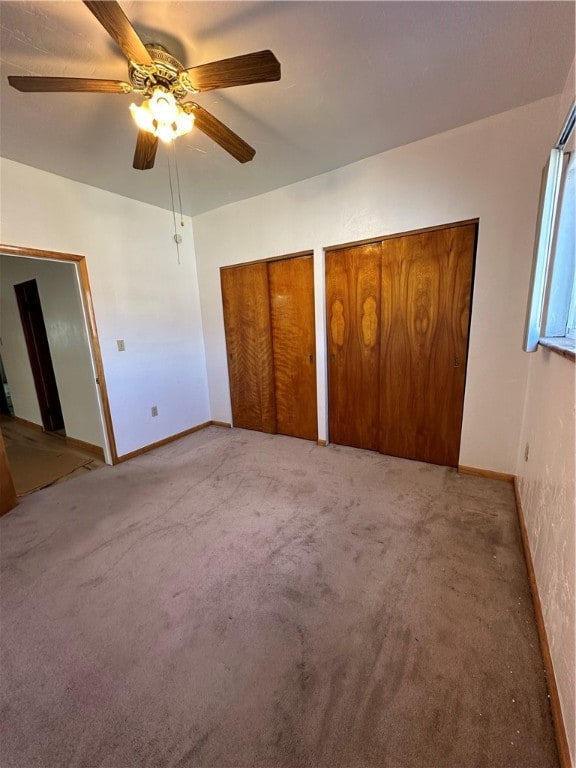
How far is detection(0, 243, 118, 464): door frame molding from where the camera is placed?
2.48 meters

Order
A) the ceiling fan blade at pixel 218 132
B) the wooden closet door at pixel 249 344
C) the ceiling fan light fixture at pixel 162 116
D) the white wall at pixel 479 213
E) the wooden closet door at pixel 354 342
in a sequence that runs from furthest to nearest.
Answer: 1. the wooden closet door at pixel 249 344
2. the wooden closet door at pixel 354 342
3. the white wall at pixel 479 213
4. the ceiling fan blade at pixel 218 132
5. the ceiling fan light fixture at pixel 162 116

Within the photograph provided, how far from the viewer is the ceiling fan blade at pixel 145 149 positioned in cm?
163

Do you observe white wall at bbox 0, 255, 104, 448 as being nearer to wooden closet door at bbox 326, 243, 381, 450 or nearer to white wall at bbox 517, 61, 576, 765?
wooden closet door at bbox 326, 243, 381, 450

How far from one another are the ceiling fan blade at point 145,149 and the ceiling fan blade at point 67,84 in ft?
0.72

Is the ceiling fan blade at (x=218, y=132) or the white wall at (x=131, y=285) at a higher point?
the ceiling fan blade at (x=218, y=132)

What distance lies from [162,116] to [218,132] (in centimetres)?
33

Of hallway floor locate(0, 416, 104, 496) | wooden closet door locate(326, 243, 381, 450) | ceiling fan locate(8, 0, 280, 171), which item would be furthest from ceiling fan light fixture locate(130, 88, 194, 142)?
hallway floor locate(0, 416, 104, 496)

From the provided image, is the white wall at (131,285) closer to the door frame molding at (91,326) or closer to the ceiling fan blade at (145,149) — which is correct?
the door frame molding at (91,326)

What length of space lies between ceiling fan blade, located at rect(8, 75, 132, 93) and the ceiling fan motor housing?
6cm

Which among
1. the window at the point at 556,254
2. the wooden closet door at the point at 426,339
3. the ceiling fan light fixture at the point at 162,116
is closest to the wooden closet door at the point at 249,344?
the wooden closet door at the point at 426,339

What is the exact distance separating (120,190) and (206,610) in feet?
11.1

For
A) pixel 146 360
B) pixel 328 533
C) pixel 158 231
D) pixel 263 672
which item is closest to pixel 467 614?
pixel 328 533

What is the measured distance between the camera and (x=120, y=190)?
9.27 feet

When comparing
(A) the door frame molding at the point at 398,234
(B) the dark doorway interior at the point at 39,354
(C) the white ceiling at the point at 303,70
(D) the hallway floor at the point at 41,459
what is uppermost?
(C) the white ceiling at the point at 303,70
